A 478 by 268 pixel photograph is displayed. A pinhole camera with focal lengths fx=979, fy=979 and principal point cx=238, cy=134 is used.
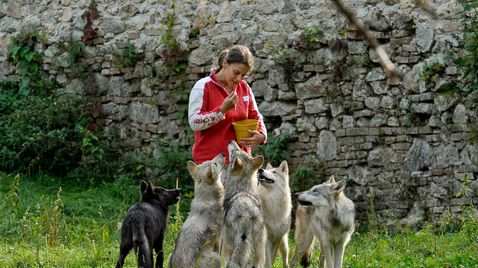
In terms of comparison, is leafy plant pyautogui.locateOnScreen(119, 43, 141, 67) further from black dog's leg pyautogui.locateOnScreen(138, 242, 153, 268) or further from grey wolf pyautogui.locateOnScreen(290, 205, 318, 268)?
black dog's leg pyautogui.locateOnScreen(138, 242, 153, 268)

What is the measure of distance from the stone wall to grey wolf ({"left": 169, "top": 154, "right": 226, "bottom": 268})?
4.14m

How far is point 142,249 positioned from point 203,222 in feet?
1.50

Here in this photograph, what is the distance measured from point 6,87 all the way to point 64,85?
99 centimetres

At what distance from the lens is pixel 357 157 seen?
11.6m

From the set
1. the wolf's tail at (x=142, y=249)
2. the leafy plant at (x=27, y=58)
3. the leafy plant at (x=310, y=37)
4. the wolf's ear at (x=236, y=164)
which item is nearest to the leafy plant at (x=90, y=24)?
the leafy plant at (x=27, y=58)

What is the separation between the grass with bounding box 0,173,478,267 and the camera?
8094mm

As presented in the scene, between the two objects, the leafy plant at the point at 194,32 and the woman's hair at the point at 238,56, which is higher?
the leafy plant at the point at 194,32

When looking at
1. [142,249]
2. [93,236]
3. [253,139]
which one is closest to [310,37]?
[93,236]

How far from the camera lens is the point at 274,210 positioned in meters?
7.27

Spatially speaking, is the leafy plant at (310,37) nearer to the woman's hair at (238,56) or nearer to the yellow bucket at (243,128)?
the yellow bucket at (243,128)

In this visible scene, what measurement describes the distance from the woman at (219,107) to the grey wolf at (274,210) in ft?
1.05

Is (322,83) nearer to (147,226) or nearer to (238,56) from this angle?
(238,56)

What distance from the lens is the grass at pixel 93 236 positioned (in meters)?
8.09

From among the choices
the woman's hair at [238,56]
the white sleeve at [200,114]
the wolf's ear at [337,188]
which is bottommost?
the wolf's ear at [337,188]
